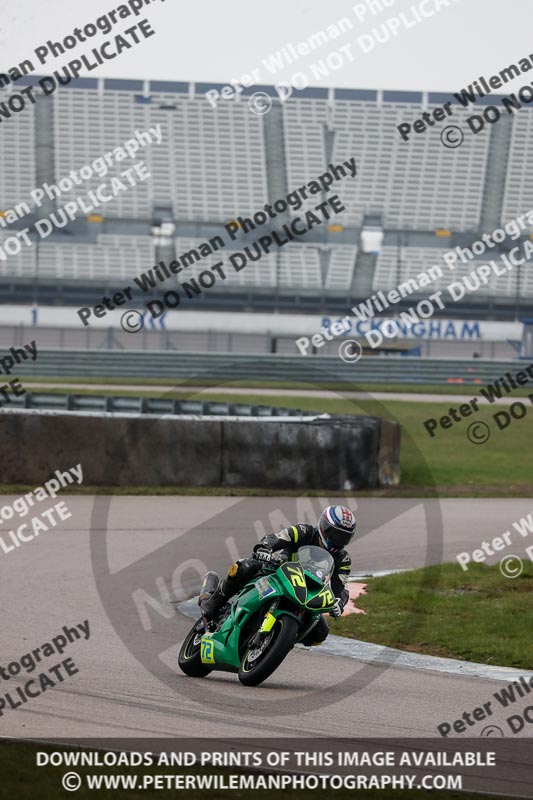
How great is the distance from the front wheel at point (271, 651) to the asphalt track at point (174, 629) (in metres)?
0.10

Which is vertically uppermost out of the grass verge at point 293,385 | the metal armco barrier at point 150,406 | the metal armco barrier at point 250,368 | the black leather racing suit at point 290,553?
the black leather racing suit at point 290,553

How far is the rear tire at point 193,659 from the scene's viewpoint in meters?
7.82

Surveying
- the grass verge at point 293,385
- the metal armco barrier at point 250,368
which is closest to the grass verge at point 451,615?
the grass verge at point 293,385

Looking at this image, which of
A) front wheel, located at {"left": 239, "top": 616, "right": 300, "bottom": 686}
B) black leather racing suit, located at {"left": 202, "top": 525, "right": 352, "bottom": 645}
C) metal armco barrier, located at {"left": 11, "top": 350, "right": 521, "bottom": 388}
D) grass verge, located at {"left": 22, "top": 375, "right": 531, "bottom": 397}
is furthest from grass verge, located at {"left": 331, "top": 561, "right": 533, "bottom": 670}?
metal armco barrier, located at {"left": 11, "top": 350, "right": 521, "bottom": 388}

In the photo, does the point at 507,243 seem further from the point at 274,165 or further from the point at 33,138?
the point at 33,138

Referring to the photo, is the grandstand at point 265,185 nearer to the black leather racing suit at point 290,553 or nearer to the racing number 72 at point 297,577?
the black leather racing suit at point 290,553

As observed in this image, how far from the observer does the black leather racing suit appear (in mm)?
7594

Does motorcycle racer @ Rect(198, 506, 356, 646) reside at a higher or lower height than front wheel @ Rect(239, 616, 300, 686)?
higher

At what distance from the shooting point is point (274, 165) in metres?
62.2

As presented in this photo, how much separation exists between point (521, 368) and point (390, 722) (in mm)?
30947

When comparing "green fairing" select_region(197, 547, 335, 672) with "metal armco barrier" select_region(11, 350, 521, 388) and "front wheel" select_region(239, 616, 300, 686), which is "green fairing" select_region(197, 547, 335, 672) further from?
"metal armco barrier" select_region(11, 350, 521, 388)

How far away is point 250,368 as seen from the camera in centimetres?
3625

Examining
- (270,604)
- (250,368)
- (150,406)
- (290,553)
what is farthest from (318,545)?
(250,368)

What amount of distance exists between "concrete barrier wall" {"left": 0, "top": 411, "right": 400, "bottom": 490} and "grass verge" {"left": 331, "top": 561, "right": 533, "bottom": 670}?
5550mm
